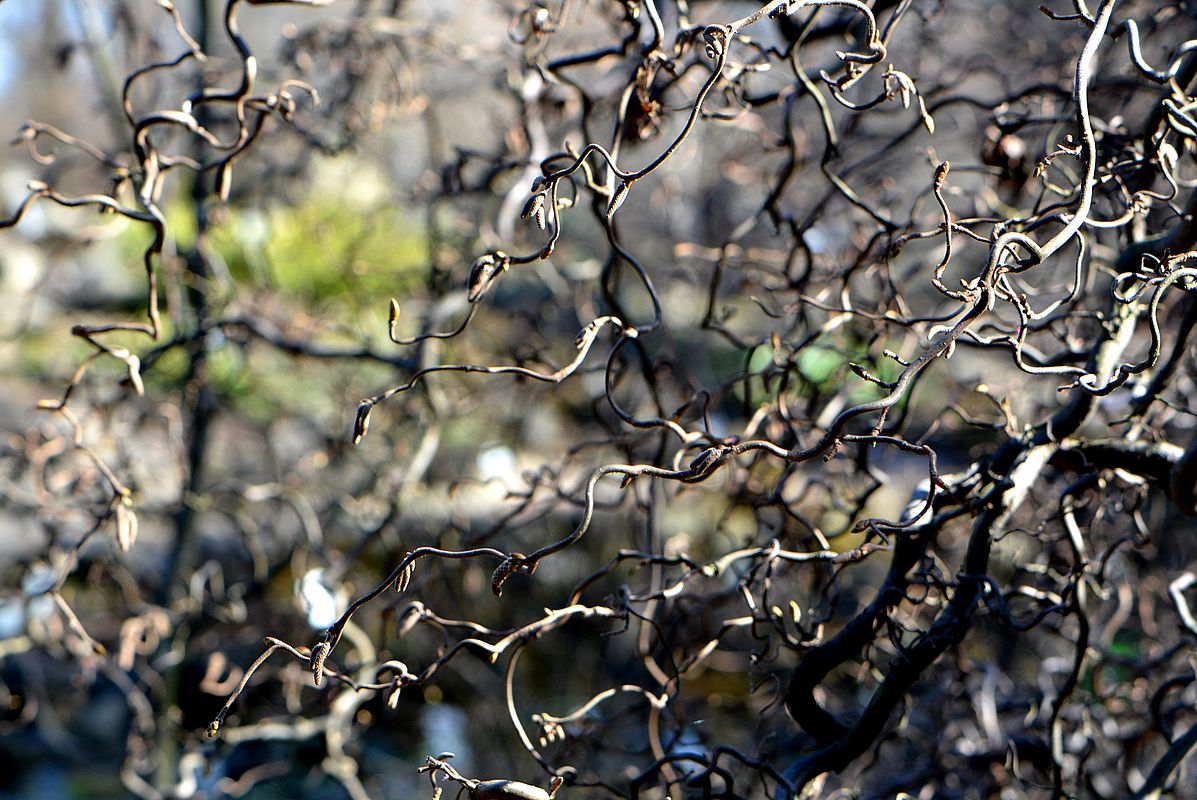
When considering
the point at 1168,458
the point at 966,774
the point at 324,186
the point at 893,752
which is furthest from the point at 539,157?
the point at 324,186

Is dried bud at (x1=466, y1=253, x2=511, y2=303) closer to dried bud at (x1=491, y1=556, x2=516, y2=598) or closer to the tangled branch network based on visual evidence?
the tangled branch network

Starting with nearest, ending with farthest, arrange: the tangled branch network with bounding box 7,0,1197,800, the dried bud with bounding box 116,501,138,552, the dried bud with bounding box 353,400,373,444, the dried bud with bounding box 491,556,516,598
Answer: the dried bud with bounding box 491,556,516,598 < the dried bud with bounding box 353,400,373,444 < the tangled branch network with bounding box 7,0,1197,800 < the dried bud with bounding box 116,501,138,552

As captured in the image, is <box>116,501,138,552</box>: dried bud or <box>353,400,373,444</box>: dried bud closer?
<box>353,400,373,444</box>: dried bud

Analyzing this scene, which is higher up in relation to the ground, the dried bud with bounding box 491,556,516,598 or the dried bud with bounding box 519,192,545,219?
the dried bud with bounding box 519,192,545,219

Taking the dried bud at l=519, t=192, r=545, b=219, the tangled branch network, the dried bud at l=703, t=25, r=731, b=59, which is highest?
the dried bud at l=703, t=25, r=731, b=59

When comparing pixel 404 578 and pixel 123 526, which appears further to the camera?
pixel 123 526

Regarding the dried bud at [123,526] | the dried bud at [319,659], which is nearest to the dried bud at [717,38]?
the dried bud at [319,659]

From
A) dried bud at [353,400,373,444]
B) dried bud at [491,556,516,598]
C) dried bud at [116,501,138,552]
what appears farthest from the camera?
dried bud at [116,501,138,552]

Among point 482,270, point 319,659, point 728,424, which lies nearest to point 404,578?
point 319,659

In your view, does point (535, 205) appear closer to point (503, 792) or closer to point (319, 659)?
point (319, 659)

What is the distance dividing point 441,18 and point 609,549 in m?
2.27

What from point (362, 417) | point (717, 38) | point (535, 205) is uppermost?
point (717, 38)

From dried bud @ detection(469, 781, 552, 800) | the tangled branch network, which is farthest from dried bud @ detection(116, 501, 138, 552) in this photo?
dried bud @ detection(469, 781, 552, 800)

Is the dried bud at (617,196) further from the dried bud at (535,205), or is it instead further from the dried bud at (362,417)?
the dried bud at (362,417)
